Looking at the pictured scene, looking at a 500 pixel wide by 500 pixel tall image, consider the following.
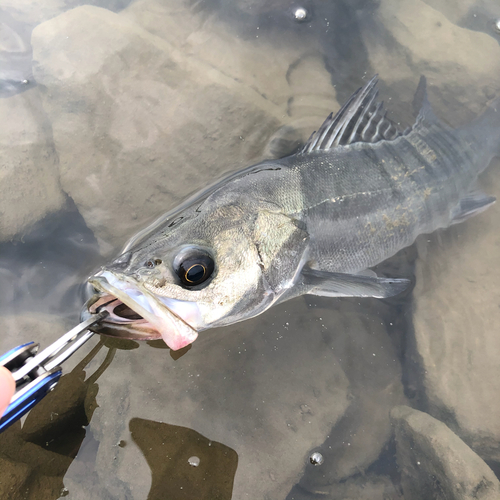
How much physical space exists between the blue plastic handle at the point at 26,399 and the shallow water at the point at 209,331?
2.99 ft

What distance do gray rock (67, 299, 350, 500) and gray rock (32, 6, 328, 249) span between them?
1.15 m

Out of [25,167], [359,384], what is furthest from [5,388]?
[359,384]

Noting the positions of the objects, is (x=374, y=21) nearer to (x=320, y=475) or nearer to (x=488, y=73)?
(x=488, y=73)

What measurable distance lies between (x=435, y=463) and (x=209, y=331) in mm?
2240

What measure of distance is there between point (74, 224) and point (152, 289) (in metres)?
1.57

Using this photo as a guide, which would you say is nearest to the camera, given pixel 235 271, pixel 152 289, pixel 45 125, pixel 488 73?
pixel 152 289

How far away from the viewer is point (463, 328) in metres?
3.47

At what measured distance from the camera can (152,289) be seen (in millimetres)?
1922

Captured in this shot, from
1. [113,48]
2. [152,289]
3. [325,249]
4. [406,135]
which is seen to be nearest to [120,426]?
[152,289]

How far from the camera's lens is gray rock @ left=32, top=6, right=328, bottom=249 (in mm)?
3057

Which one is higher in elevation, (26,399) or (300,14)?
(300,14)

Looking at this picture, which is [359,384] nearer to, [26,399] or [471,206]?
[471,206]

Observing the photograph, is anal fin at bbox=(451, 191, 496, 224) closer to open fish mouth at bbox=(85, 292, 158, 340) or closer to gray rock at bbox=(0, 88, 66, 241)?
open fish mouth at bbox=(85, 292, 158, 340)

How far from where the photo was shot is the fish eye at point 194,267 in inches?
79.9
